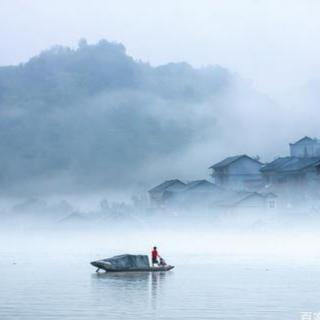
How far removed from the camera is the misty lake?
5162 centimetres

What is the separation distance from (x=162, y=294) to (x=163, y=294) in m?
0.07

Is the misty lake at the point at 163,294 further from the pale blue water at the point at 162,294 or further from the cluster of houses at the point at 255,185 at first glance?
the cluster of houses at the point at 255,185

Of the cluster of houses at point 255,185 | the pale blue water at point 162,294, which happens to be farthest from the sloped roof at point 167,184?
the pale blue water at point 162,294

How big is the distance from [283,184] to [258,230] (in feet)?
32.5

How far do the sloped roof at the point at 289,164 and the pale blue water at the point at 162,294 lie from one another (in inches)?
2731

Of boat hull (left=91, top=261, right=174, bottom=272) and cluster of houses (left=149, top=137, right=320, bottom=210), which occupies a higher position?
cluster of houses (left=149, top=137, right=320, bottom=210)

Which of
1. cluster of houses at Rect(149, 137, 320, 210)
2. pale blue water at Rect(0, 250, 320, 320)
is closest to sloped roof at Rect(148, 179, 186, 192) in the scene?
cluster of houses at Rect(149, 137, 320, 210)

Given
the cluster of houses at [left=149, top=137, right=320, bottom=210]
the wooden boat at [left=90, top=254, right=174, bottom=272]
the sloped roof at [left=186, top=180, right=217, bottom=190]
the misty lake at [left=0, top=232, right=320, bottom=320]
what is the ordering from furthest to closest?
the sloped roof at [left=186, top=180, right=217, bottom=190] < the cluster of houses at [left=149, top=137, right=320, bottom=210] < the wooden boat at [left=90, top=254, right=174, bottom=272] < the misty lake at [left=0, top=232, right=320, bottom=320]

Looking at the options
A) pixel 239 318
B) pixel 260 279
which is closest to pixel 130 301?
pixel 239 318

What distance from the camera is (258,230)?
159m

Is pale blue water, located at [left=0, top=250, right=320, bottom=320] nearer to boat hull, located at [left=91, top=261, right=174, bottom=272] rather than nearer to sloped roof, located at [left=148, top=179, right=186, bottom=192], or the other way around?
boat hull, located at [left=91, top=261, right=174, bottom=272]

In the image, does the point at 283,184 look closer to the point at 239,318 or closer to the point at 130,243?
the point at 130,243

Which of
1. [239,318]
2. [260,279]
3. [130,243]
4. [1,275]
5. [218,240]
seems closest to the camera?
[239,318]

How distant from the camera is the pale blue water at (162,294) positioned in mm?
Answer: 51625
